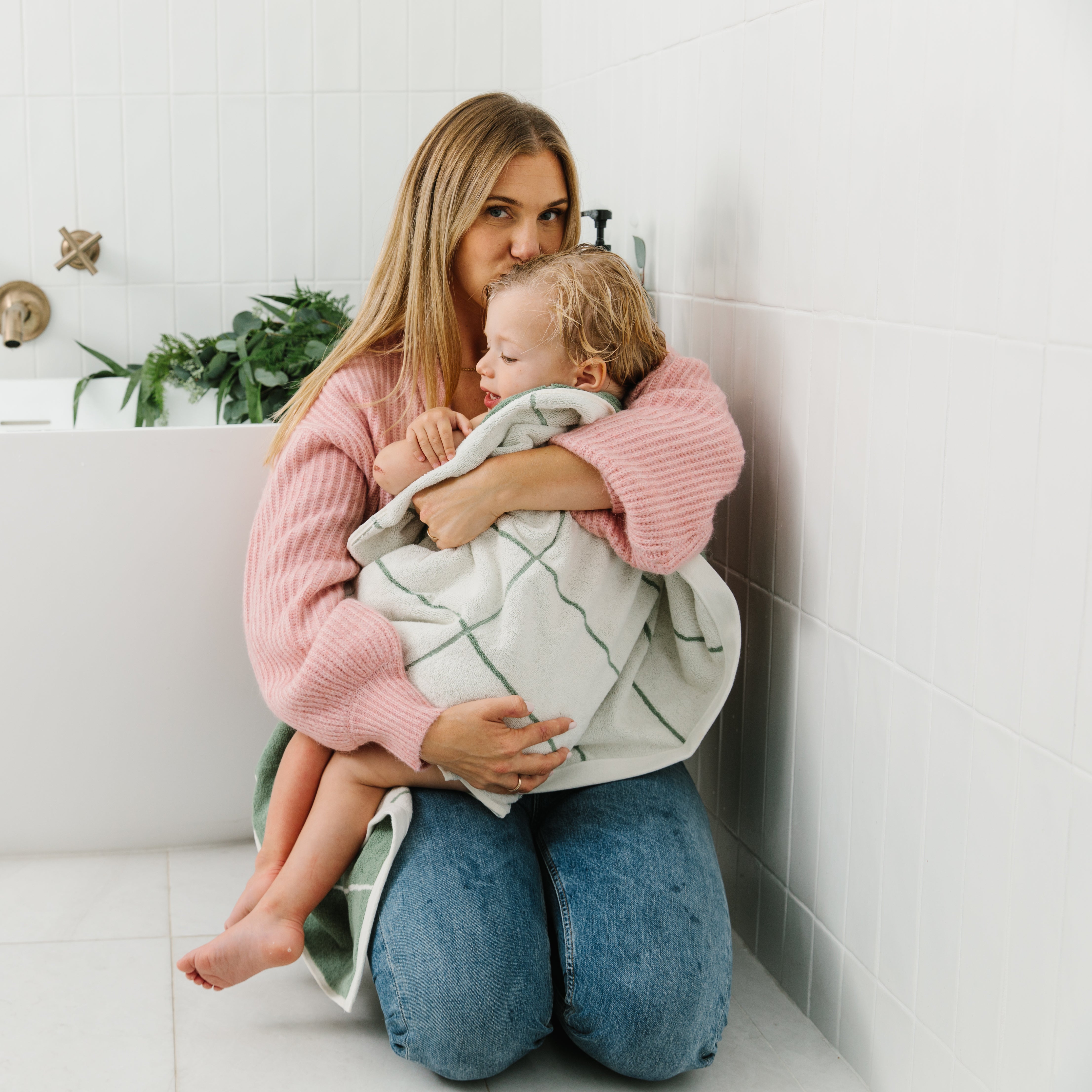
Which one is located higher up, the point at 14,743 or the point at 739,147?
the point at 739,147

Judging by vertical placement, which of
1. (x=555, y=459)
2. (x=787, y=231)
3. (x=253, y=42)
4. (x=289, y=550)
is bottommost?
(x=289, y=550)

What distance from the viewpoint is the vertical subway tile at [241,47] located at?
2.59 metres

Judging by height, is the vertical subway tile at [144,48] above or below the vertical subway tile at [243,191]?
above

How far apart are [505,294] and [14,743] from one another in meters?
1.06

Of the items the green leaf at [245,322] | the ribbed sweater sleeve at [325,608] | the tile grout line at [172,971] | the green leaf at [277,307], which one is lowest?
the tile grout line at [172,971]

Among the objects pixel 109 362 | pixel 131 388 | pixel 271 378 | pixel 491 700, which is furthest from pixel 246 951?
pixel 109 362

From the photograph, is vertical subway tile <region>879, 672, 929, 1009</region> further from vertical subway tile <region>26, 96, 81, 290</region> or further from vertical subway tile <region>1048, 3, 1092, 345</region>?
vertical subway tile <region>26, 96, 81, 290</region>

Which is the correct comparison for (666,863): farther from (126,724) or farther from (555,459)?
(126,724)

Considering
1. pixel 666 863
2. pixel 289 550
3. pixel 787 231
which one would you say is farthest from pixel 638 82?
pixel 666 863

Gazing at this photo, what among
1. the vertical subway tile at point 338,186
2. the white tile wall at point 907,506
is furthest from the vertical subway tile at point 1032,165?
the vertical subway tile at point 338,186

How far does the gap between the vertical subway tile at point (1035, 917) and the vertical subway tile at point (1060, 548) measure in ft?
0.11

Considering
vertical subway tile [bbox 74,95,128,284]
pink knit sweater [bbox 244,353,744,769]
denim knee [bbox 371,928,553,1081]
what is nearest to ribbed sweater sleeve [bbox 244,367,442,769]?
pink knit sweater [bbox 244,353,744,769]

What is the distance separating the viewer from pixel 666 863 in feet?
4.66

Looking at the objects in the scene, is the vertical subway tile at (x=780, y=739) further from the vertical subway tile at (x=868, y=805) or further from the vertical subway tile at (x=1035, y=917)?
the vertical subway tile at (x=1035, y=917)
